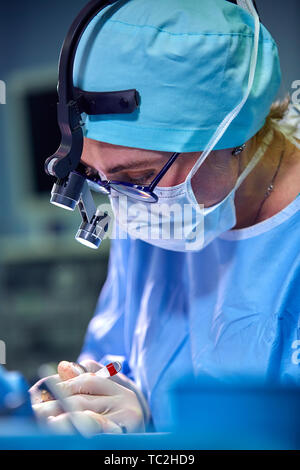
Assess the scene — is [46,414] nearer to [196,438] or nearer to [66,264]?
[196,438]

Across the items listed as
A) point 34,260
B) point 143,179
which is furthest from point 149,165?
point 34,260

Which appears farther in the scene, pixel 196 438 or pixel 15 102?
pixel 15 102

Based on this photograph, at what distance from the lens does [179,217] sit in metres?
0.99

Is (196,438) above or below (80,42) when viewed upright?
below

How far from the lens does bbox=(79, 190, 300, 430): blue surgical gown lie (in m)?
0.93

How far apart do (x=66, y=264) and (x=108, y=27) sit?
1.68 metres

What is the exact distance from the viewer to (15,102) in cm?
213

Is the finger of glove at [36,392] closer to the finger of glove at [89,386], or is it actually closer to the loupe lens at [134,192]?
the finger of glove at [89,386]

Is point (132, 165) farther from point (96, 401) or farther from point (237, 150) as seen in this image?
point (96, 401)

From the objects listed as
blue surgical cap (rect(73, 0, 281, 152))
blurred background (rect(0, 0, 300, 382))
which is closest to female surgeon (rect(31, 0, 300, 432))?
blue surgical cap (rect(73, 0, 281, 152))

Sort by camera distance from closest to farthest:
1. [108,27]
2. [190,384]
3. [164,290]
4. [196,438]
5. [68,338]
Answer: [196,438] < [108,27] < [190,384] < [164,290] < [68,338]

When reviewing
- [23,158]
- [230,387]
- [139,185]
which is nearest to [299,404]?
[230,387]

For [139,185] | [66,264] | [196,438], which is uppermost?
[66,264]

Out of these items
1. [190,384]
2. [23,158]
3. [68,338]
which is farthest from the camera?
[68,338]
